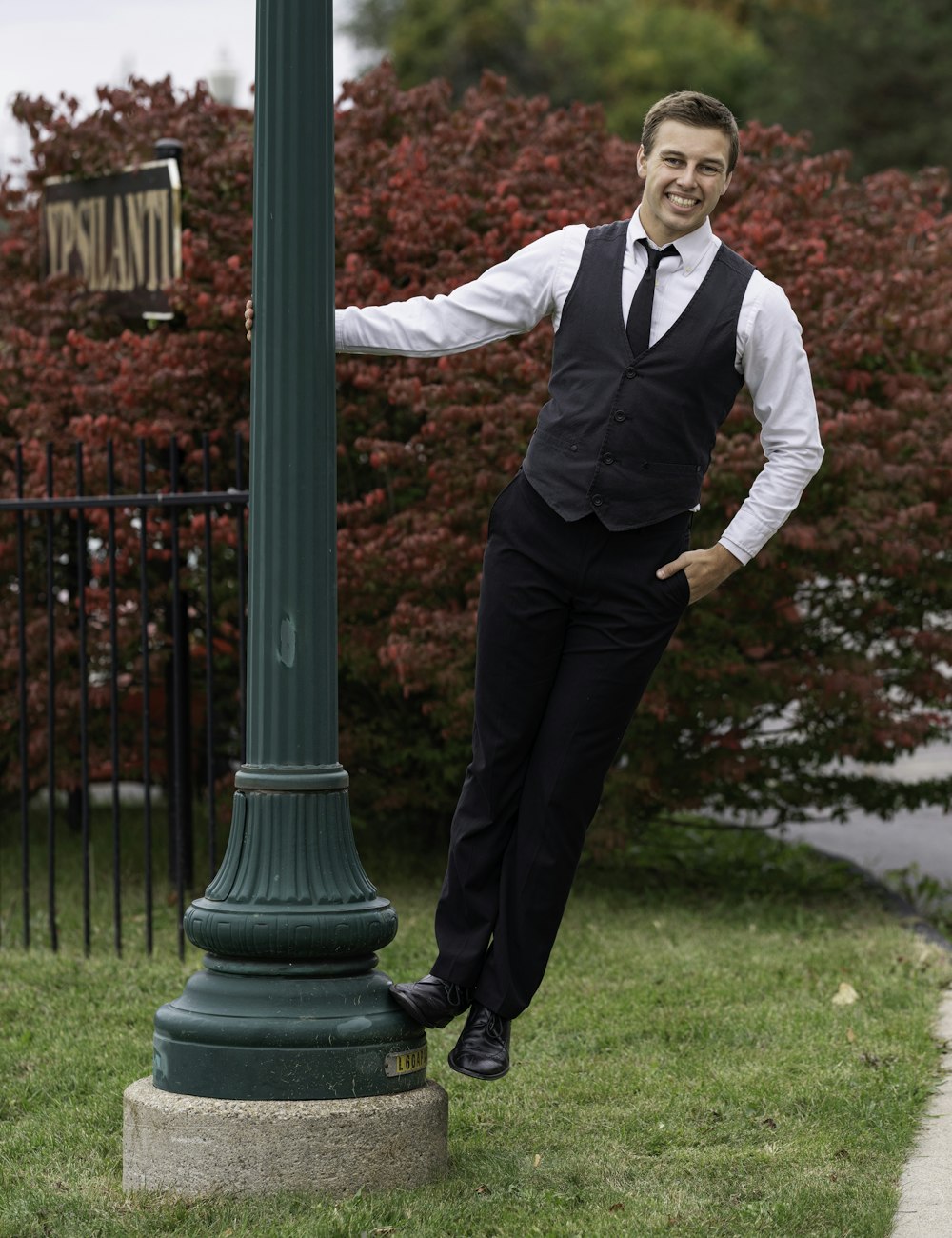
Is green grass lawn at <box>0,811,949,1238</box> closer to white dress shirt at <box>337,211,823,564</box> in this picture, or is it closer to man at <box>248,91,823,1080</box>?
man at <box>248,91,823,1080</box>

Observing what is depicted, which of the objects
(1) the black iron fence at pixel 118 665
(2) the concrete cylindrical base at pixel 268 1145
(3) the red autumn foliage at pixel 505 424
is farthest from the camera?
(3) the red autumn foliage at pixel 505 424

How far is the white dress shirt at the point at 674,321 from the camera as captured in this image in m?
3.98

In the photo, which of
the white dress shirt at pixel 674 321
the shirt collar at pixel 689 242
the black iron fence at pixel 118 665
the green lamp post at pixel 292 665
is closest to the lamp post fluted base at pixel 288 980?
the green lamp post at pixel 292 665

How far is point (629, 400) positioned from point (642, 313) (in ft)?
0.66

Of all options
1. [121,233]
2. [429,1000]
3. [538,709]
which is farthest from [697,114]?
[121,233]

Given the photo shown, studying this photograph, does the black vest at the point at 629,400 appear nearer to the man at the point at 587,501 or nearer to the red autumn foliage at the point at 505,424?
the man at the point at 587,501

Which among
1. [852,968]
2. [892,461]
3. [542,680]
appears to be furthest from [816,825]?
[542,680]

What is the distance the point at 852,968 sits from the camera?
6520 mm

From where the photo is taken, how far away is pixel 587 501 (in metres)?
3.95

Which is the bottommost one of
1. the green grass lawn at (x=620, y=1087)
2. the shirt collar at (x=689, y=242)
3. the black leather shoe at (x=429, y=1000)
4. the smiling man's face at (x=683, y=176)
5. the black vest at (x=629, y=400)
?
the green grass lawn at (x=620, y=1087)

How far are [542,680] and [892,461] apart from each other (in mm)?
4002

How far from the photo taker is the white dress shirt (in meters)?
3.98

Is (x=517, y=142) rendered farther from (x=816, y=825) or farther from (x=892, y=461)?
(x=816, y=825)

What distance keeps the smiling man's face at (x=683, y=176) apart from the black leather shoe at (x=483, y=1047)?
1.81 meters
